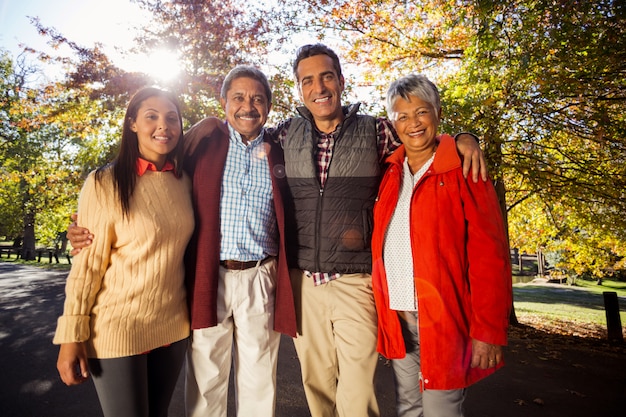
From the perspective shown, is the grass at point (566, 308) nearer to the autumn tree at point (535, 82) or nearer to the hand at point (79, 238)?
the autumn tree at point (535, 82)

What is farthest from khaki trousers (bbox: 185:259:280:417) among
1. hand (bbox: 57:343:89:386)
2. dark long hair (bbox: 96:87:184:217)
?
dark long hair (bbox: 96:87:184:217)

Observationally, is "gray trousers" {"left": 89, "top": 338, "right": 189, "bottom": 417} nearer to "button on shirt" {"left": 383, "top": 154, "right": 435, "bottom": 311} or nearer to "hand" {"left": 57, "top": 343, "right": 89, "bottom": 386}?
"hand" {"left": 57, "top": 343, "right": 89, "bottom": 386}

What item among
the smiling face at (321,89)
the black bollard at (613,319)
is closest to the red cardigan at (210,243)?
the smiling face at (321,89)

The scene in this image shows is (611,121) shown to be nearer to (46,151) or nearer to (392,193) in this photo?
(392,193)

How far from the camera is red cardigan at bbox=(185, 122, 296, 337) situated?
99.3 inches

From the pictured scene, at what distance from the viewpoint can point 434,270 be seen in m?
2.29

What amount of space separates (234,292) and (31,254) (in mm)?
29226

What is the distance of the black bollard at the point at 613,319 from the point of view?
810 cm

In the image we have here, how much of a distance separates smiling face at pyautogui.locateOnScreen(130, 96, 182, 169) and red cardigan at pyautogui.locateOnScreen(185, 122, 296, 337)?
31cm

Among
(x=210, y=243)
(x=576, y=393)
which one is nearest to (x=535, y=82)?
(x=576, y=393)

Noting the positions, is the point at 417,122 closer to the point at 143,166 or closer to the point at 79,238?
the point at 143,166

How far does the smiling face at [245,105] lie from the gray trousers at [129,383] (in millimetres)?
1694

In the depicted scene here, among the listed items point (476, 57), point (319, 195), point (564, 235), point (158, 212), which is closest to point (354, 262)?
point (319, 195)

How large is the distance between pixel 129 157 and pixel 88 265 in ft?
2.31
